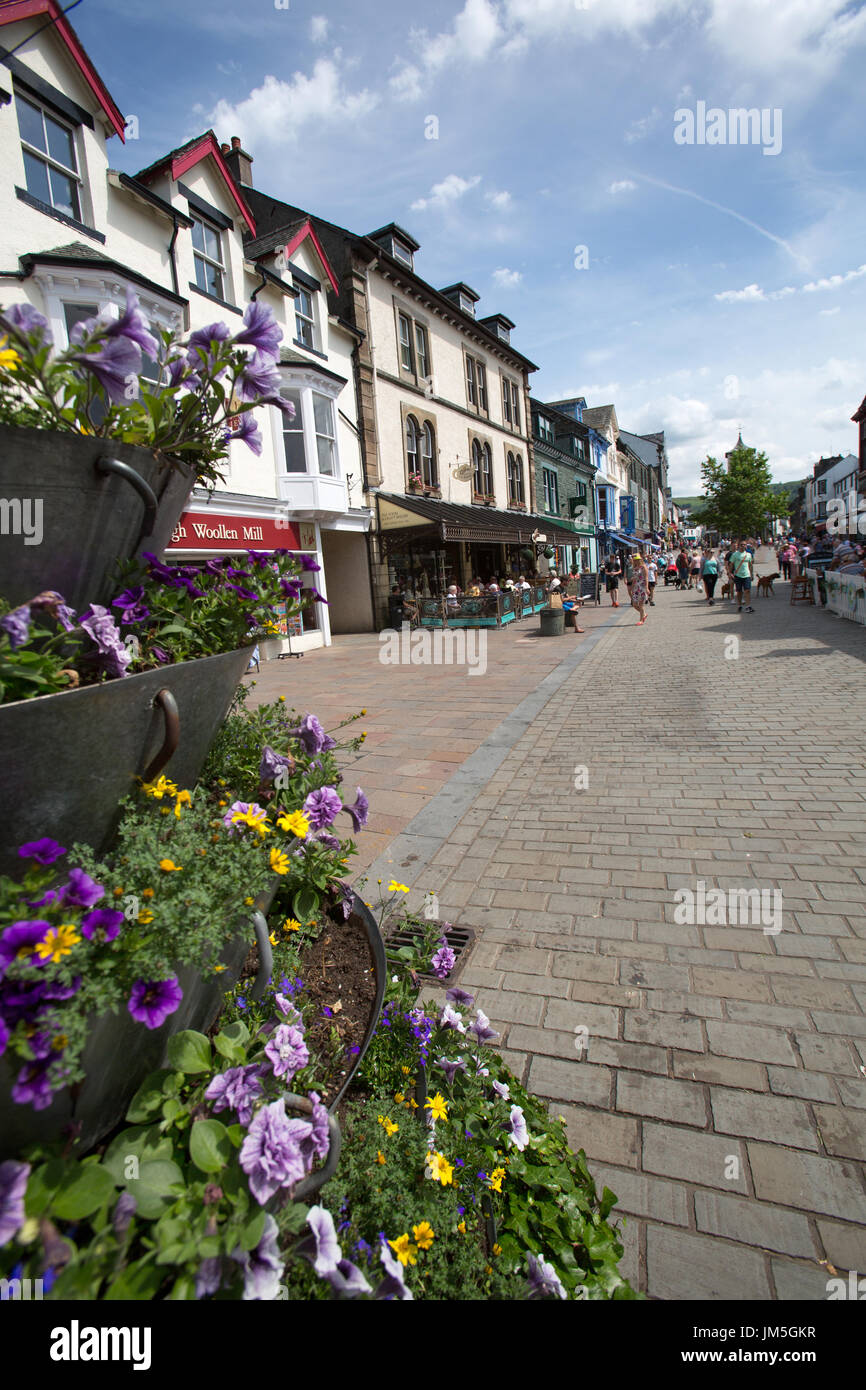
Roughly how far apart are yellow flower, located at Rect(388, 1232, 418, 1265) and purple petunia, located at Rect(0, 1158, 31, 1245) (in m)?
0.77

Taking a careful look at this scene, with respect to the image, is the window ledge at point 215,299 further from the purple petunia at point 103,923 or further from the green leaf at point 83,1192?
the green leaf at point 83,1192

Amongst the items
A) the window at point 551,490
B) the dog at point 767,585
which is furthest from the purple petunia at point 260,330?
the window at point 551,490

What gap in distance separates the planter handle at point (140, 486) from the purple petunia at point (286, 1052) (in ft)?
3.39

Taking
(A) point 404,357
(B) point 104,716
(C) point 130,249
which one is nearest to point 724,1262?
(B) point 104,716

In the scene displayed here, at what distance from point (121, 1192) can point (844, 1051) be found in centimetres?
274

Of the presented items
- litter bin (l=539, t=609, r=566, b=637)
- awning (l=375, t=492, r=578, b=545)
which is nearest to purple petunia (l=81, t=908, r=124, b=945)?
litter bin (l=539, t=609, r=566, b=637)

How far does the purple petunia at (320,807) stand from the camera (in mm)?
1721

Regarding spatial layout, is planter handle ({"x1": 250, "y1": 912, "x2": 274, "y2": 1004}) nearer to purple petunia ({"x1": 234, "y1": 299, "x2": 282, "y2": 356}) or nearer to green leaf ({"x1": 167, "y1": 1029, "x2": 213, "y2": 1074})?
green leaf ({"x1": 167, "y1": 1029, "x2": 213, "y2": 1074})

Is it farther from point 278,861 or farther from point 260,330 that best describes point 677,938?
point 260,330

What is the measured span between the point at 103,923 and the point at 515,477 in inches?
1222

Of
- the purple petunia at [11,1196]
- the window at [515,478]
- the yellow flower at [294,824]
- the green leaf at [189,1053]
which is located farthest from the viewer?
the window at [515,478]

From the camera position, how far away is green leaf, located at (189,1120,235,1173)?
3.23ft

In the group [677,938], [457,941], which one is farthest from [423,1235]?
[677,938]
